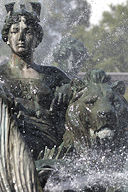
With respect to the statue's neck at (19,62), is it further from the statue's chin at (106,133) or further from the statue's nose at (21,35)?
the statue's chin at (106,133)

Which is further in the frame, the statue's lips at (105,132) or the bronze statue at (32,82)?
the bronze statue at (32,82)

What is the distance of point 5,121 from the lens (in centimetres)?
409

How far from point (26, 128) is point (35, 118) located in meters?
0.14

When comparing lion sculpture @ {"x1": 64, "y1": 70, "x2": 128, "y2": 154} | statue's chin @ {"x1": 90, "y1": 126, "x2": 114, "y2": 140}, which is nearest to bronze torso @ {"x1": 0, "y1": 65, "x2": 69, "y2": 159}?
lion sculpture @ {"x1": 64, "y1": 70, "x2": 128, "y2": 154}

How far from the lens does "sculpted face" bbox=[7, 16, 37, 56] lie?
5.50m

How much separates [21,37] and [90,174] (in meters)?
1.35

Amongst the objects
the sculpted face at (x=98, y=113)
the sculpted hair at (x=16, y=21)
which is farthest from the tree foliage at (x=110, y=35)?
the sculpted face at (x=98, y=113)

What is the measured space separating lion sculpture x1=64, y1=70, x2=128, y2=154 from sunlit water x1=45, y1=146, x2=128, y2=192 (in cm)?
11

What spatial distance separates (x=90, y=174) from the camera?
480 centimetres

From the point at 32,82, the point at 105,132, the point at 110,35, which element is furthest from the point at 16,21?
the point at 110,35

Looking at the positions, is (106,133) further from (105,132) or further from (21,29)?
(21,29)

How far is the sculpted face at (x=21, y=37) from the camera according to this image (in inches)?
217

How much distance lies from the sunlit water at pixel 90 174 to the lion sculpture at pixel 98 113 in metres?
0.11

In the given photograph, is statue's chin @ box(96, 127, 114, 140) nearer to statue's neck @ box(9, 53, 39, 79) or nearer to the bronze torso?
the bronze torso
